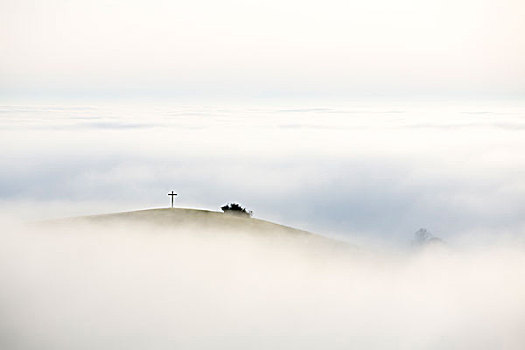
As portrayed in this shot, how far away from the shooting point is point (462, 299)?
88.8 m

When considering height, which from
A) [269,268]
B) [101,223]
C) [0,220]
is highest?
[0,220]

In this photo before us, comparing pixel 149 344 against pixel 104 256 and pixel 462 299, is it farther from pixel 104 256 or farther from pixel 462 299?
pixel 462 299

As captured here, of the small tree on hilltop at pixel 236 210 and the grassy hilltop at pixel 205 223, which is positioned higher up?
the small tree on hilltop at pixel 236 210

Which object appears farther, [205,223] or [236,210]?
[236,210]

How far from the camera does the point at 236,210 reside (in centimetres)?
9512

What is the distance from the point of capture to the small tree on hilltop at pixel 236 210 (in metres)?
92.4

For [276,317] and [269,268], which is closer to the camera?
[276,317]

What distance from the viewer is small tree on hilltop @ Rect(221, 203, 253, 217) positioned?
9244 cm

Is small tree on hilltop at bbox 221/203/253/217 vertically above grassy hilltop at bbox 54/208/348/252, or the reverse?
small tree on hilltop at bbox 221/203/253/217

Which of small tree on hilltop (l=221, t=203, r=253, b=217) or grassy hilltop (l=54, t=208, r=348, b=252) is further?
small tree on hilltop (l=221, t=203, r=253, b=217)

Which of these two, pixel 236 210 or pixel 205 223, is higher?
pixel 236 210

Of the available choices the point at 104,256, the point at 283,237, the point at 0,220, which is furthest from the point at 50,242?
the point at 283,237

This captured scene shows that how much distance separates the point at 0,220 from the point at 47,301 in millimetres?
27671

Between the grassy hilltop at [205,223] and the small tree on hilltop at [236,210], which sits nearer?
the grassy hilltop at [205,223]
